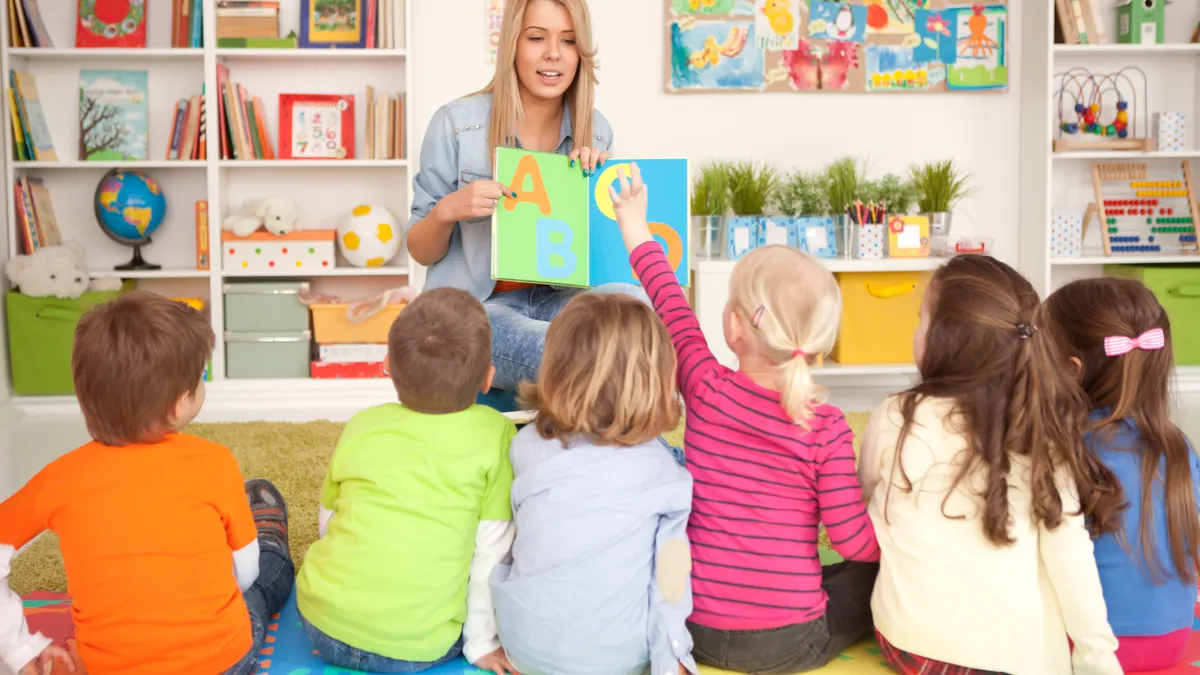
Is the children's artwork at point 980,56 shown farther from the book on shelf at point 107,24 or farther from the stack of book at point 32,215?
the stack of book at point 32,215

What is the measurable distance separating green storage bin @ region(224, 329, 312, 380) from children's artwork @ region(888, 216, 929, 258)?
6.96 ft

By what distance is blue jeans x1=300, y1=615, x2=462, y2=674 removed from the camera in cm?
166

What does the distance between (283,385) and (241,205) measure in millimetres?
727

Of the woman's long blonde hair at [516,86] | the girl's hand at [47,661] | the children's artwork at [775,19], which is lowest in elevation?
the girl's hand at [47,661]

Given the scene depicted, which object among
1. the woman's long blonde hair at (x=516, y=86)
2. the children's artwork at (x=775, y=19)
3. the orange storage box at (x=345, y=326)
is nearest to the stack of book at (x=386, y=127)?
the orange storage box at (x=345, y=326)

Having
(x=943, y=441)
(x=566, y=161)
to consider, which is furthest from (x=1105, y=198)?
(x=943, y=441)

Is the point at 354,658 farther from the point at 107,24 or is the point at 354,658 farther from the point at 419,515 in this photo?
the point at 107,24

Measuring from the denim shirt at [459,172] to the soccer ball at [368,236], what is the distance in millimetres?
1785

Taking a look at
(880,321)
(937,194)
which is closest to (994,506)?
(880,321)

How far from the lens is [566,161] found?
226 centimetres

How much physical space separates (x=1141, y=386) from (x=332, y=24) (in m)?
3.24

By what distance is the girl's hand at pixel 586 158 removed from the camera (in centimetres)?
226

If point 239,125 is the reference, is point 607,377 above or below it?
below

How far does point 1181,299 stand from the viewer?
13.8ft
